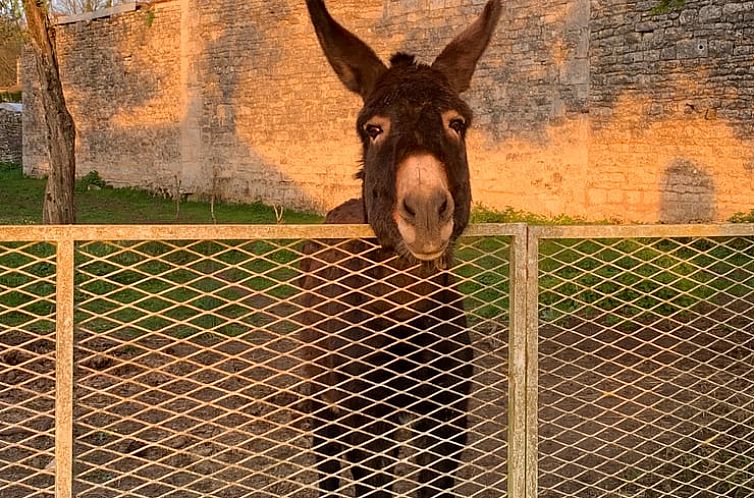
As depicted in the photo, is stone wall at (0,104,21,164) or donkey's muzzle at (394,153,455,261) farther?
stone wall at (0,104,21,164)

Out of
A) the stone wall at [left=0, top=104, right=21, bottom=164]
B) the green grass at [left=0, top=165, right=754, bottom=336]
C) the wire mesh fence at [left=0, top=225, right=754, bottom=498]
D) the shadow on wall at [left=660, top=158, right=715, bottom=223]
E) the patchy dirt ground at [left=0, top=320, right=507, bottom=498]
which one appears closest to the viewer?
the wire mesh fence at [left=0, top=225, right=754, bottom=498]

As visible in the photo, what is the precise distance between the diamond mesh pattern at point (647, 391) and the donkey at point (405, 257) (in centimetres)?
42

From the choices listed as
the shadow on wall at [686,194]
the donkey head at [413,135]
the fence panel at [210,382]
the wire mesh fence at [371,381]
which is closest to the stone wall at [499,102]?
the shadow on wall at [686,194]

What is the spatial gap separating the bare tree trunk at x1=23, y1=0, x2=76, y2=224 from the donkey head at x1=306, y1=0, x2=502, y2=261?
8.76 m

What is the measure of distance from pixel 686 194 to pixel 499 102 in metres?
3.71

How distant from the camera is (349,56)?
3.18 metres

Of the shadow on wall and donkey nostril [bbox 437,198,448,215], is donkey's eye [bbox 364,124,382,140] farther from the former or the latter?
the shadow on wall

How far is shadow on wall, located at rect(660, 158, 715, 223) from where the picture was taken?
10.7m

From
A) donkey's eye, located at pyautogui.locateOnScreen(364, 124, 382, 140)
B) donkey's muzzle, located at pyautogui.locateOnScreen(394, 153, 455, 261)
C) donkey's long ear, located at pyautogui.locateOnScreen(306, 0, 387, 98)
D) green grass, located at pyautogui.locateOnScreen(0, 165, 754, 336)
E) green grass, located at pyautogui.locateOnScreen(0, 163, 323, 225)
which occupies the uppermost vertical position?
donkey's long ear, located at pyautogui.locateOnScreen(306, 0, 387, 98)

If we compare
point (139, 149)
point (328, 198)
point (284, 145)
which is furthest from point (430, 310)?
point (139, 149)

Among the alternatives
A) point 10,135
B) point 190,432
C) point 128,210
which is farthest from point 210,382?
point 10,135

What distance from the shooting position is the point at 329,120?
16.3 meters

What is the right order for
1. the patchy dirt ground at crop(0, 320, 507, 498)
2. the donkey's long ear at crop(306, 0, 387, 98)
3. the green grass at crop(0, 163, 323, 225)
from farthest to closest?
the green grass at crop(0, 163, 323, 225)
the patchy dirt ground at crop(0, 320, 507, 498)
the donkey's long ear at crop(306, 0, 387, 98)

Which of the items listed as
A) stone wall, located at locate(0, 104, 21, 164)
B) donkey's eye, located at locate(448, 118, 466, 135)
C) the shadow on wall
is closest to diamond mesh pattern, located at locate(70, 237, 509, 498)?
donkey's eye, located at locate(448, 118, 466, 135)
